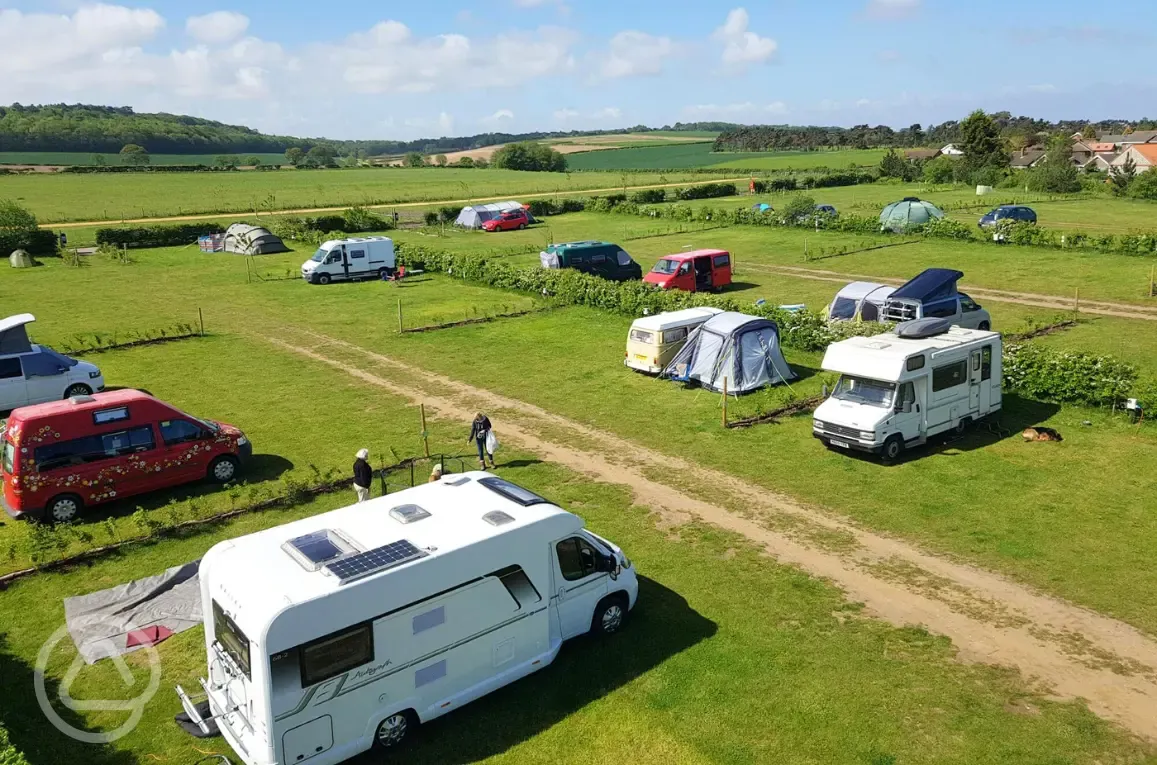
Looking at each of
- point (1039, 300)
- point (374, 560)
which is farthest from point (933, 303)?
point (374, 560)

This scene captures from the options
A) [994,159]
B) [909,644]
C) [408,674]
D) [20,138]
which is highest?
[20,138]

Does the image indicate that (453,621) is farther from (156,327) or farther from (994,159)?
(994,159)

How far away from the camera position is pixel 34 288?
1565 inches

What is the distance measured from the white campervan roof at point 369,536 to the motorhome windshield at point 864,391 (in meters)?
9.55

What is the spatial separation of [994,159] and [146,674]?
9951 cm

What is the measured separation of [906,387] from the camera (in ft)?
58.5

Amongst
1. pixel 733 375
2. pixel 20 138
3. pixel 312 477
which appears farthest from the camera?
pixel 20 138

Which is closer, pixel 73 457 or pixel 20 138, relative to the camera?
pixel 73 457

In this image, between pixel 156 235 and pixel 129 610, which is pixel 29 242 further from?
pixel 129 610

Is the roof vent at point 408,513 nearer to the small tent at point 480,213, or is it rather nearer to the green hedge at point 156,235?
the green hedge at point 156,235

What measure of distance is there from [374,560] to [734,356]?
14967 millimetres

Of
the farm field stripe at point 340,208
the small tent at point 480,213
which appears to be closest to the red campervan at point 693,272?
the small tent at point 480,213

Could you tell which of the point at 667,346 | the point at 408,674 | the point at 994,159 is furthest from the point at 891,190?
the point at 408,674

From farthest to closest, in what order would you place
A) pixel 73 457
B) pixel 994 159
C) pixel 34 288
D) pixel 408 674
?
pixel 994 159 → pixel 34 288 → pixel 73 457 → pixel 408 674
